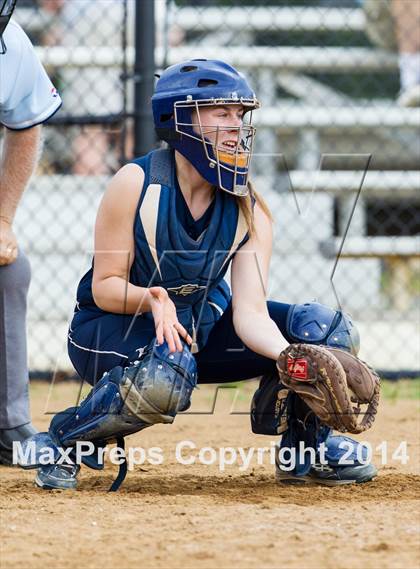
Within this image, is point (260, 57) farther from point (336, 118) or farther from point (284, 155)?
point (284, 155)

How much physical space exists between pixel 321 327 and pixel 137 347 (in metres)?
0.55

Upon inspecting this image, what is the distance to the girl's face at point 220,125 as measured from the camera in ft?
10.3

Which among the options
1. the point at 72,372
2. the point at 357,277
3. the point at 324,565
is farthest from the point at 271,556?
the point at 357,277

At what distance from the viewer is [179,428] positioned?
448cm

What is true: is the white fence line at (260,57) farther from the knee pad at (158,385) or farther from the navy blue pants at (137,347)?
the knee pad at (158,385)

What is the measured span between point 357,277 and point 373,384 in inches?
154

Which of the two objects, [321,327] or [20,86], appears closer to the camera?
[321,327]

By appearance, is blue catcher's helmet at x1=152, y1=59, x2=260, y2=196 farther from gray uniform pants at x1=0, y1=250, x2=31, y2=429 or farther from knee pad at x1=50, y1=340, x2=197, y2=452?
gray uniform pants at x1=0, y1=250, x2=31, y2=429

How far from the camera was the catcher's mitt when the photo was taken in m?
2.91

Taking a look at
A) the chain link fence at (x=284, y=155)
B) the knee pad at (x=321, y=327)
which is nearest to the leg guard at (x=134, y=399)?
the knee pad at (x=321, y=327)

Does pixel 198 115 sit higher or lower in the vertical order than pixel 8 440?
higher

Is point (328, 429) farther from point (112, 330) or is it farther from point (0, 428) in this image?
point (0, 428)

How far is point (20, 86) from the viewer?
366 centimetres

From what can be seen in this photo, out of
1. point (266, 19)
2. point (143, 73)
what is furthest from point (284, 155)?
point (266, 19)
